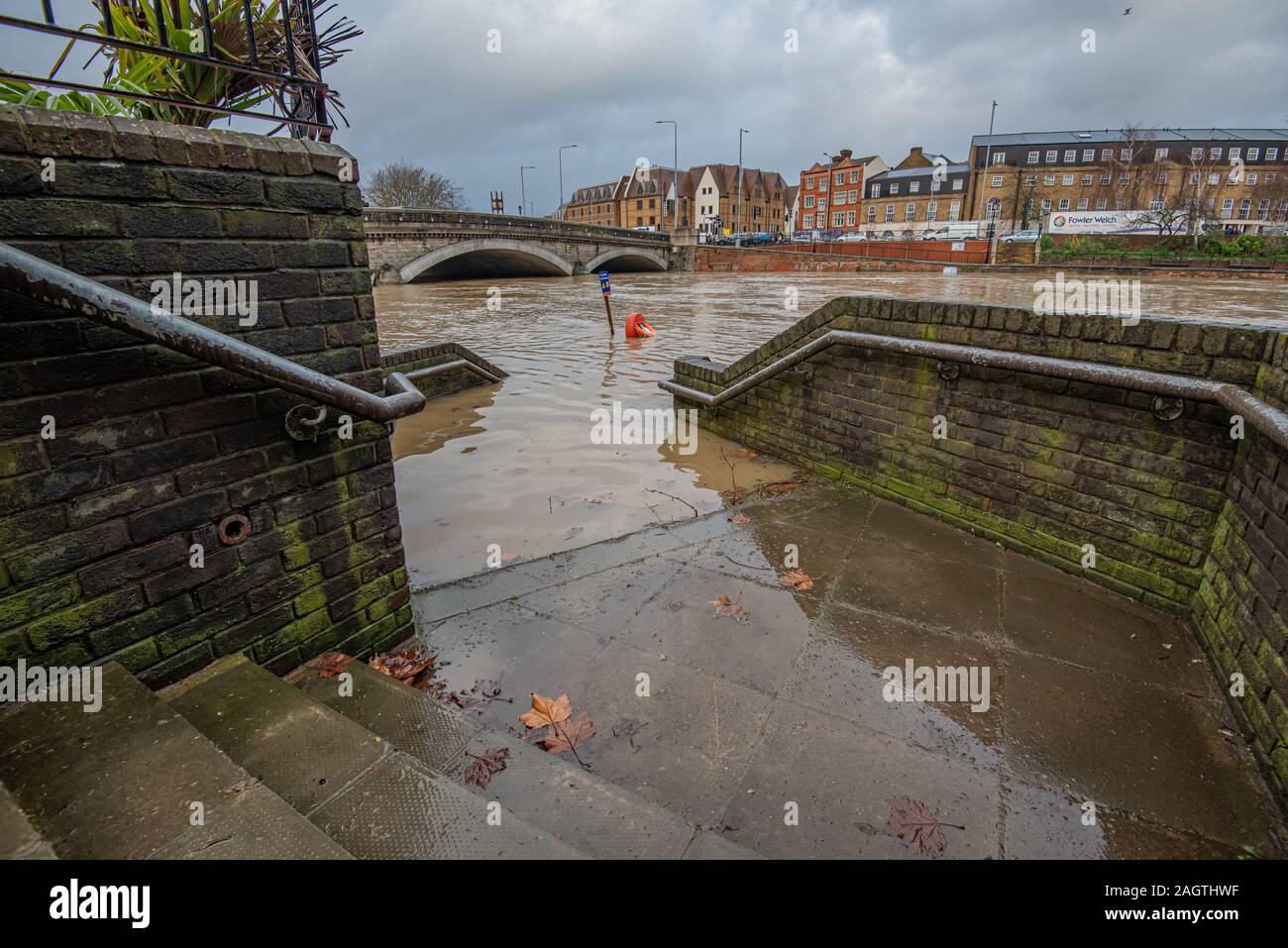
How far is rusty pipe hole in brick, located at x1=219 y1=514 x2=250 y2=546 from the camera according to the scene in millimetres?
2373

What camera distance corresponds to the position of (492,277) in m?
47.6

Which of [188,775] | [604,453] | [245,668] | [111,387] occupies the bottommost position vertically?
[604,453]

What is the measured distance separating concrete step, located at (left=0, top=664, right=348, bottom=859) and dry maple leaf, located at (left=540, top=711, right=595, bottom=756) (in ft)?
3.58

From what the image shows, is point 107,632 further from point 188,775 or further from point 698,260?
point 698,260

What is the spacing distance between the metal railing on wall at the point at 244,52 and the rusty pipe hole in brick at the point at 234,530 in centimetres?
149

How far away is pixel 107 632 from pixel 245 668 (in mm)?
463

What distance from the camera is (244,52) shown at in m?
3.50

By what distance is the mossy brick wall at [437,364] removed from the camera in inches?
348

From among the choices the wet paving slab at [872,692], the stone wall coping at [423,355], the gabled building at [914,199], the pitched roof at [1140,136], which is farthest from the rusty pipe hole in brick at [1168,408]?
the pitched roof at [1140,136]

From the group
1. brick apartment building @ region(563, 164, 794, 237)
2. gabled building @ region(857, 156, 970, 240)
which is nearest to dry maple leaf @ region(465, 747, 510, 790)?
gabled building @ region(857, 156, 970, 240)

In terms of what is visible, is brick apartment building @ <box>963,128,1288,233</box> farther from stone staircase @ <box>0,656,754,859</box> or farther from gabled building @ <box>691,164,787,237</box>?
stone staircase @ <box>0,656,754,859</box>

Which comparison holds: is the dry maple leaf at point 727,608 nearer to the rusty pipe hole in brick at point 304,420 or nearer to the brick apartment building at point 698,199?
the rusty pipe hole in brick at point 304,420

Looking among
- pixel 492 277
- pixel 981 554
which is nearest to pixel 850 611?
pixel 981 554

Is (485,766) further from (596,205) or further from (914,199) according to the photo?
(596,205)
